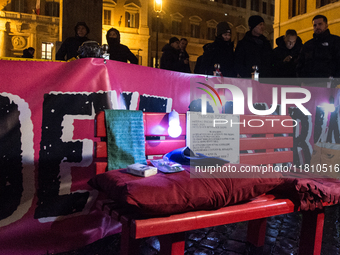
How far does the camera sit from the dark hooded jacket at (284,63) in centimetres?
554

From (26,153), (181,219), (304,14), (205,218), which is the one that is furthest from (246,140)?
(304,14)

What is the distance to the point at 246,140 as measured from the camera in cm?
315

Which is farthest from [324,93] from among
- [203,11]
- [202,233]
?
[203,11]

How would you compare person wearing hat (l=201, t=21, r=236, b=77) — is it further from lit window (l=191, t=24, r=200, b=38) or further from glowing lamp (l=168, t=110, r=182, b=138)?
lit window (l=191, t=24, r=200, b=38)

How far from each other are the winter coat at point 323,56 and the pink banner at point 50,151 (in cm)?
427

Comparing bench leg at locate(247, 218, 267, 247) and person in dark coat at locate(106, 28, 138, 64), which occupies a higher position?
person in dark coat at locate(106, 28, 138, 64)

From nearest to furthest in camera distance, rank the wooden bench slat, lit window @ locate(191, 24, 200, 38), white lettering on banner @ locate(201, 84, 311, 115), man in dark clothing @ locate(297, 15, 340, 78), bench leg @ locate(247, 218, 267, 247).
Answer: the wooden bench slat < bench leg @ locate(247, 218, 267, 247) < white lettering on banner @ locate(201, 84, 311, 115) < man in dark clothing @ locate(297, 15, 340, 78) < lit window @ locate(191, 24, 200, 38)

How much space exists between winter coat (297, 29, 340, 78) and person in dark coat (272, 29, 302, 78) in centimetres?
26

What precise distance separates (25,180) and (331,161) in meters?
3.66

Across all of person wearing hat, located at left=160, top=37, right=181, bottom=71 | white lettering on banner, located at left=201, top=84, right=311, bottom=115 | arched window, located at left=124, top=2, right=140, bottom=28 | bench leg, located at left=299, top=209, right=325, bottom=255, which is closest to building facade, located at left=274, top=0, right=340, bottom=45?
person wearing hat, located at left=160, top=37, right=181, bottom=71

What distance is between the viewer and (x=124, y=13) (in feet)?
95.5

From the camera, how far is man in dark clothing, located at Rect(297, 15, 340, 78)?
5387 millimetres

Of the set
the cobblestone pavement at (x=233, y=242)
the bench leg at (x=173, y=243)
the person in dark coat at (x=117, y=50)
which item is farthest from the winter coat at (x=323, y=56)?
the bench leg at (x=173, y=243)

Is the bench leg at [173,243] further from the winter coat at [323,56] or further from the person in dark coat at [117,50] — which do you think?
the winter coat at [323,56]
